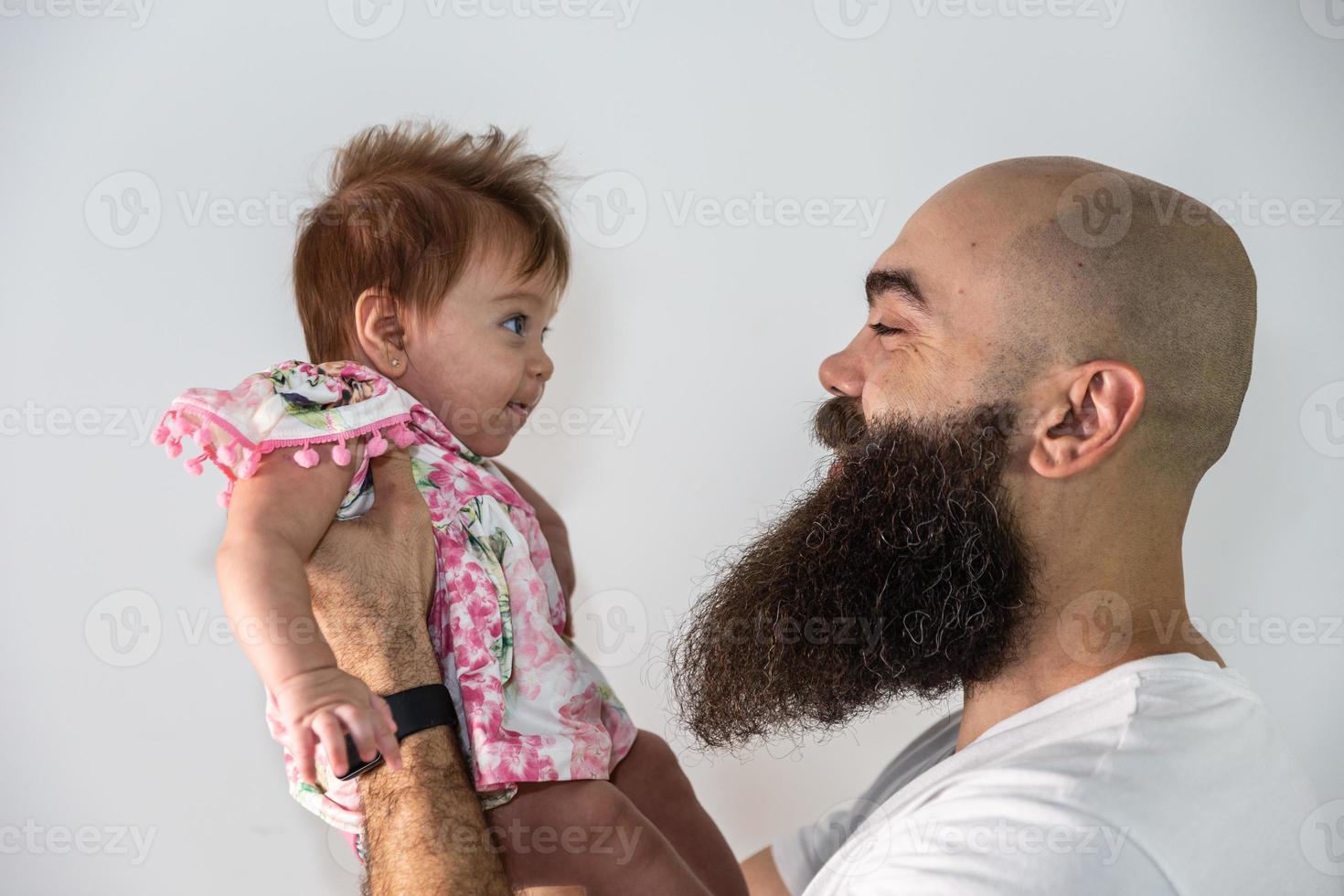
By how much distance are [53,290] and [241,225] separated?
0.42 metres

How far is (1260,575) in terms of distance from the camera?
2.57 metres

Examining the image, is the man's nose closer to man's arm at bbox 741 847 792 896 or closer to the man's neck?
the man's neck

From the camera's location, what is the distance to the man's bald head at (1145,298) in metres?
1.54

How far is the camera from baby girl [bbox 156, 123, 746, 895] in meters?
1.45

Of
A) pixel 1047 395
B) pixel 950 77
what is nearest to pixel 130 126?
pixel 950 77

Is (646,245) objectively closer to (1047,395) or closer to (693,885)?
(1047,395)
